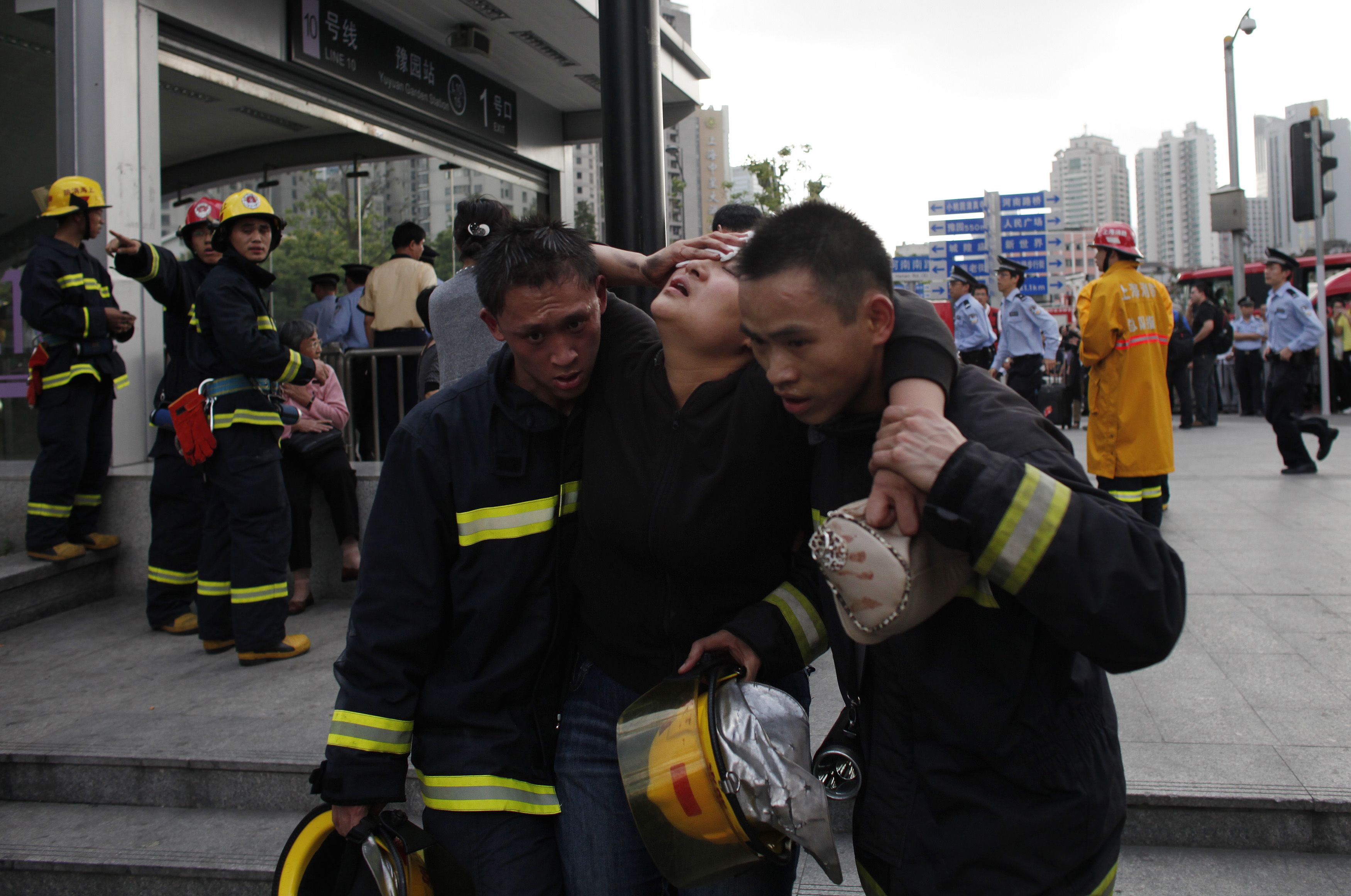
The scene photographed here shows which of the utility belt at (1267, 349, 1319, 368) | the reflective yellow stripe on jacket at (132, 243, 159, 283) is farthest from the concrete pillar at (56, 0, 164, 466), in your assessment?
the utility belt at (1267, 349, 1319, 368)

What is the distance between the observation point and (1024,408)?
151cm

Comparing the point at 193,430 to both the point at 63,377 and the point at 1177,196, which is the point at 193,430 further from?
the point at 1177,196

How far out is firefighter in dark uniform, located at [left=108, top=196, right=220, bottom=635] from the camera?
501cm

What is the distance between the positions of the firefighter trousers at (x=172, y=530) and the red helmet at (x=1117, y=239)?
573cm

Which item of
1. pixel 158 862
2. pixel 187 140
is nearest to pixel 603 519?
pixel 158 862

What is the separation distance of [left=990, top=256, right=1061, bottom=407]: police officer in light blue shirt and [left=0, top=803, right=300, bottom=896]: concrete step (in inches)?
379

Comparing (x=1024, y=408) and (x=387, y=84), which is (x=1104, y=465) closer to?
(x=1024, y=408)

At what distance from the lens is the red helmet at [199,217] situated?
5070 mm

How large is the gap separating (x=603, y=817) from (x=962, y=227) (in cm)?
3345

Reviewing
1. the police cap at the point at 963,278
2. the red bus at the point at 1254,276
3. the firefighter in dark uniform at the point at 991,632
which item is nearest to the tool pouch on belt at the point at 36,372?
the firefighter in dark uniform at the point at 991,632

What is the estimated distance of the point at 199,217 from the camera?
5.09 meters

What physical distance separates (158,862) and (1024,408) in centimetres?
298

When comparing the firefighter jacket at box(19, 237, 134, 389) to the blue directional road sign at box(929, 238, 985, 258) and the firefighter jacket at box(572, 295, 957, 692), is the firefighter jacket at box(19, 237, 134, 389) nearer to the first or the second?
the firefighter jacket at box(572, 295, 957, 692)

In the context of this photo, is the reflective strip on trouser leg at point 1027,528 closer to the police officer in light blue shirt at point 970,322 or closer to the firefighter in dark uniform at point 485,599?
the firefighter in dark uniform at point 485,599
